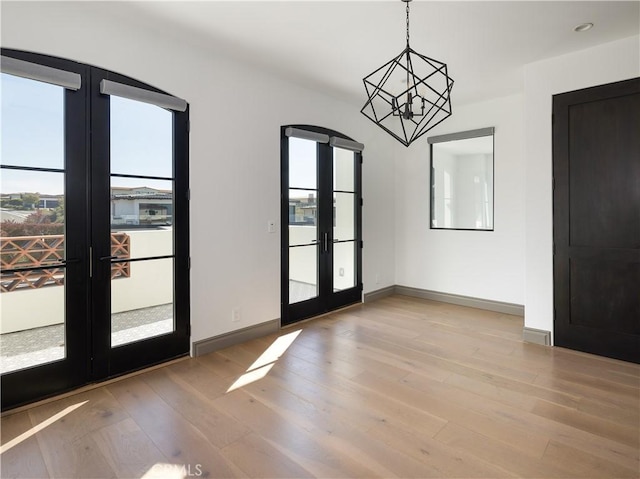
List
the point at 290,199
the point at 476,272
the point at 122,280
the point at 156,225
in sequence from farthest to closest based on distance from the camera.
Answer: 1. the point at 476,272
2. the point at 290,199
3. the point at 156,225
4. the point at 122,280

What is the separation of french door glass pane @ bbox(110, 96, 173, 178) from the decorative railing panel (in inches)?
28.6

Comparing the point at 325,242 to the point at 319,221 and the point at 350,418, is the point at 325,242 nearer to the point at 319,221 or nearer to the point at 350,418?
the point at 319,221

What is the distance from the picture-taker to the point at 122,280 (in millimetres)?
2924

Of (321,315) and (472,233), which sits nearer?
(321,315)

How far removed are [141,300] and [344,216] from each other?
113 inches

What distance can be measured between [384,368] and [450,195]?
316 cm

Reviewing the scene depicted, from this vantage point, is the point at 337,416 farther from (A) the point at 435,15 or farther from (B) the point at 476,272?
(B) the point at 476,272

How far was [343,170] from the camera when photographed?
5.01 m

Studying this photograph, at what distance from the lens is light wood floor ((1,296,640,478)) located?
189cm

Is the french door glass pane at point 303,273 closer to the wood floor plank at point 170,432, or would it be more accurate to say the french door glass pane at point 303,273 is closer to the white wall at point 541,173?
the wood floor plank at point 170,432

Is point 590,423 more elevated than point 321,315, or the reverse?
point 321,315

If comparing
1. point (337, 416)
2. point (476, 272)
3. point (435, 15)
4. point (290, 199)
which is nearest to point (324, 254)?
point (290, 199)

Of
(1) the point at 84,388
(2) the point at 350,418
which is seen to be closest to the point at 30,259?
(1) the point at 84,388

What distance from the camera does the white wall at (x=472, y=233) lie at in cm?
471
